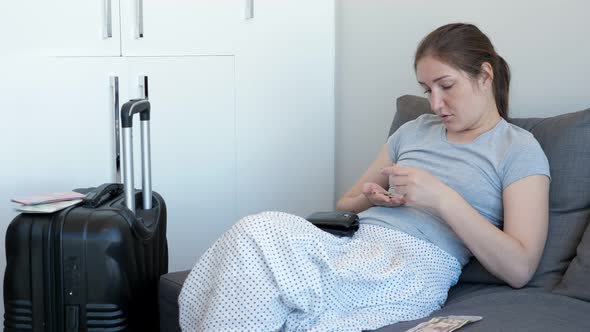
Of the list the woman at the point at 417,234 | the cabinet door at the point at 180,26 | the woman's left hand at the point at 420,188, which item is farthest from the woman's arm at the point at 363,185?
the cabinet door at the point at 180,26

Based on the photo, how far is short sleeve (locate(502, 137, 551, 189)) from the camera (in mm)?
1846

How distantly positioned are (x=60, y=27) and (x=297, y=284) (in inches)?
51.7

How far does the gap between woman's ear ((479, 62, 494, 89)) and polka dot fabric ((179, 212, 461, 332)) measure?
0.43 m

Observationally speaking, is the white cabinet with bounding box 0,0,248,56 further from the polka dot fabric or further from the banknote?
the banknote

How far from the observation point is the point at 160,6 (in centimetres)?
270

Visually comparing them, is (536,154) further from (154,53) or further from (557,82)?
(154,53)

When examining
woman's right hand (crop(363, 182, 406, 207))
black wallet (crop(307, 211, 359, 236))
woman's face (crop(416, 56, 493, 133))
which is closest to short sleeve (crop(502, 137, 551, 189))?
woman's face (crop(416, 56, 493, 133))

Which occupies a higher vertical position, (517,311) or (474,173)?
(474,173)

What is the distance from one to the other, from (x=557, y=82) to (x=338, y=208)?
2.12 ft

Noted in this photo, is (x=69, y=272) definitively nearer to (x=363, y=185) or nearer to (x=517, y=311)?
(x=363, y=185)

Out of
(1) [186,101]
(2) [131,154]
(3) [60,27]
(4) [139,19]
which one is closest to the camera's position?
(2) [131,154]

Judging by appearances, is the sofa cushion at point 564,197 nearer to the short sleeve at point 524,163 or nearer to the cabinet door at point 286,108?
the short sleeve at point 524,163

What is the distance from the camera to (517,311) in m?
1.68

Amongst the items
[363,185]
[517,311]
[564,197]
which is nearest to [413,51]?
[363,185]
